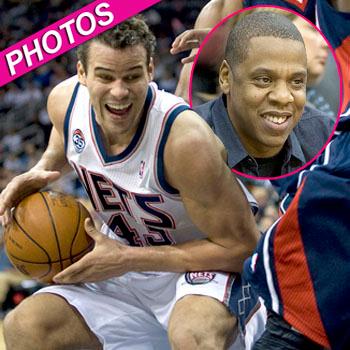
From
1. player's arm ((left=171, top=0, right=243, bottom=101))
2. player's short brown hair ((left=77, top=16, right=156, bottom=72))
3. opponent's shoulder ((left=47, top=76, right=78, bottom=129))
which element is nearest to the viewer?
player's short brown hair ((left=77, top=16, right=156, bottom=72))

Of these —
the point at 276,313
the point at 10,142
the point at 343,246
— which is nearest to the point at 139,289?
the point at 276,313

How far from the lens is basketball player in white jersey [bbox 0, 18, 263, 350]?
Result: 6.88 feet

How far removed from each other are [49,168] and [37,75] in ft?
12.7

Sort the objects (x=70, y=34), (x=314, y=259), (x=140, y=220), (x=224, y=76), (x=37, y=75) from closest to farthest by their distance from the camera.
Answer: (x=314, y=259), (x=224, y=76), (x=140, y=220), (x=70, y=34), (x=37, y=75)

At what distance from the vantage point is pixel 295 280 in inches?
63.9

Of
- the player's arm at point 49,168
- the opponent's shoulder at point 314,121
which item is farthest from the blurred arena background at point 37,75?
the opponent's shoulder at point 314,121

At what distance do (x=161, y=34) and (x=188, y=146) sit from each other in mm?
4007

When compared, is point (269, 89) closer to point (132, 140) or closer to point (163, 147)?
point (163, 147)

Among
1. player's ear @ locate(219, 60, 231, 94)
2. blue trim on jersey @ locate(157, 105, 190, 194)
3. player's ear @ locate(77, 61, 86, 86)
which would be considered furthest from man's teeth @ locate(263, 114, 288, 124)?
player's ear @ locate(77, 61, 86, 86)

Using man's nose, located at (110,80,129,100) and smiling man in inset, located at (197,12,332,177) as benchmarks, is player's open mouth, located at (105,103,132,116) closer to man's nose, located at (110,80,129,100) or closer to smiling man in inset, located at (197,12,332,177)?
man's nose, located at (110,80,129,100)

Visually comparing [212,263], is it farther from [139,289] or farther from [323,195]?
[323,195]

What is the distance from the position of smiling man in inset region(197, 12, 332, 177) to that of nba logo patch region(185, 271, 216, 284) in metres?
0.30

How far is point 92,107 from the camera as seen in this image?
Answer: 2309mm

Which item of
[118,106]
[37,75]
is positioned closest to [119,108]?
[118,106]
